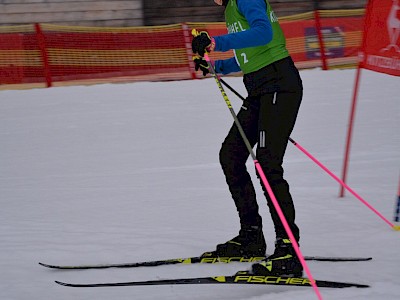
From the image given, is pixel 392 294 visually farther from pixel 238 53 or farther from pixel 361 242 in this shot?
pixel 238 53

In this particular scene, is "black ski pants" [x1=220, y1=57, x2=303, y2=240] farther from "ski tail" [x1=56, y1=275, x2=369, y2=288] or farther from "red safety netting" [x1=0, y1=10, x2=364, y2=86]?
"red safety netting" [x1=0, y1=10, x2=364, y2=86]

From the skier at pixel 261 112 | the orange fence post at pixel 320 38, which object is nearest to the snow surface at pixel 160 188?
the skier at pixel 261 112

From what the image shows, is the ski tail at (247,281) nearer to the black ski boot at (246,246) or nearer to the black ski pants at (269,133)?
the black ski pants at (269,133)

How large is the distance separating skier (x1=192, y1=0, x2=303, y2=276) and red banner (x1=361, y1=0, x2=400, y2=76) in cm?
187

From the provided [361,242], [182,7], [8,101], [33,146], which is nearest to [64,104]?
[8,101]

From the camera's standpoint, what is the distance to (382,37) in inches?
244

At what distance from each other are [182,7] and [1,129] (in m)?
7.70

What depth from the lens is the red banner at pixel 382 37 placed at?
596 cm

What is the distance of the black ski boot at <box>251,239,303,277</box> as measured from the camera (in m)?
4.12

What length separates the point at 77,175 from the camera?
26.5ft

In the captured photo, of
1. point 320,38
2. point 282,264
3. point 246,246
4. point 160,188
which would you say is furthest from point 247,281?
point 320,38

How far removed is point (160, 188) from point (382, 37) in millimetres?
2492

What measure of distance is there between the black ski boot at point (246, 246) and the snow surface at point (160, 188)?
11 cm

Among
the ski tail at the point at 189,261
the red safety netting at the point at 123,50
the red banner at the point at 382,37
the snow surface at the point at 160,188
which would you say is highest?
the red banner at the point at 382,37
